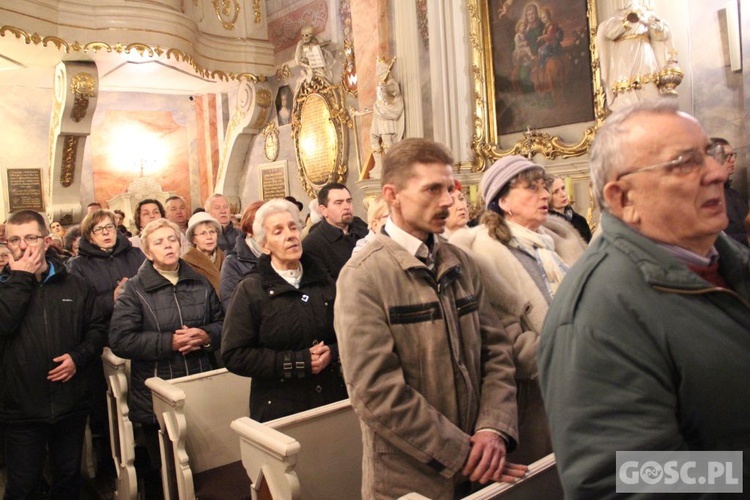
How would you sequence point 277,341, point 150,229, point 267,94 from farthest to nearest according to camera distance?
point 267,94
point 150,229
point 277,341

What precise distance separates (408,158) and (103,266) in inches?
121

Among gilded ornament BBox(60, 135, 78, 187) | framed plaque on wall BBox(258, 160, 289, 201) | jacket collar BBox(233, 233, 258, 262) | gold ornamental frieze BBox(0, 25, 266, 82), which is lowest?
jacket collar BBox(233, 233, 258, 262)

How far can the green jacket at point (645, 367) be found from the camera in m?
1.08

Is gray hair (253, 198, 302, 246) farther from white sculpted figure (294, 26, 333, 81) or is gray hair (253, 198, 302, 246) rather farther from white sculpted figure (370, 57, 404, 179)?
white sculpted figure (294, 26, 333, 81)

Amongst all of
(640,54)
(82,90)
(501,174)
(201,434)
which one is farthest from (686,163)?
(82,90)

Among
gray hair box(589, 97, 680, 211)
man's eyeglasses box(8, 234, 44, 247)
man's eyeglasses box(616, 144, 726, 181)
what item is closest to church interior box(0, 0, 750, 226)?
man's eyeglasses box(8, 234, 44, 247)

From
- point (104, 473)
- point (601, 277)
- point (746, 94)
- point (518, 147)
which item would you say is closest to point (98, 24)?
point (518, 147)

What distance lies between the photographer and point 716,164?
1.20 metres

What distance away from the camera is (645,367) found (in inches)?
43.3

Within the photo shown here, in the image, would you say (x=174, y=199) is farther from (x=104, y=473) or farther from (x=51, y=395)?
(x=51, y=395)

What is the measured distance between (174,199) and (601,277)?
5295 millimetres

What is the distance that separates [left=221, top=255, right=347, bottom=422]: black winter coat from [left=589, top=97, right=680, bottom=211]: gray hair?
1.67 metres

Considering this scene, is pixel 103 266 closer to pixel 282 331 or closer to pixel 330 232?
pixel 330 232

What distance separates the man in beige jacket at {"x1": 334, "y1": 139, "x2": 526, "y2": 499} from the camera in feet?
6.01
